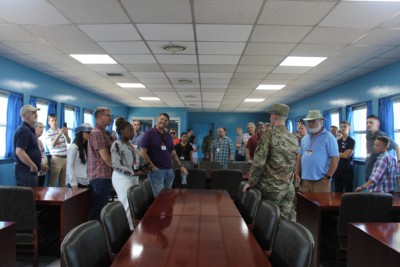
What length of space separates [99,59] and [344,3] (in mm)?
3929

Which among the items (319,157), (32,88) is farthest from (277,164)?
(32,88)

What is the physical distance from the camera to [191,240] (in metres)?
1.66

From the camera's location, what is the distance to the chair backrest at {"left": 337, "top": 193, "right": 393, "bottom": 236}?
2.66m

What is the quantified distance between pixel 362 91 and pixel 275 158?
4.40 meters

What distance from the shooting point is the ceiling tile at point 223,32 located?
3.72m

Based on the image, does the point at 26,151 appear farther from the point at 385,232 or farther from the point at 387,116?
the point at 387,116

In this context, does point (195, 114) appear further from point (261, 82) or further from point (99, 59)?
point (99, 59)

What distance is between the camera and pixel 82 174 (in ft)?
13.0

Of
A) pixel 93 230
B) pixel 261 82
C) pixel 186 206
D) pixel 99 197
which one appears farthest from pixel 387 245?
pixel 261 82

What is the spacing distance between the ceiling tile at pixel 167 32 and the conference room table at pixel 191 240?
2.21 metres

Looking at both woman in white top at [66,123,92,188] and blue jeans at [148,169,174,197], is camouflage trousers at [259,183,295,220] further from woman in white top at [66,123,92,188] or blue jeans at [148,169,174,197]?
woman in white top at [66,123,92,188]

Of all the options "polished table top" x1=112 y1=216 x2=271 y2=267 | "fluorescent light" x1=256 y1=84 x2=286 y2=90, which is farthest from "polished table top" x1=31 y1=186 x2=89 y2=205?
"fluorescent light" x1=256 y1=84 x2=286 y2=90

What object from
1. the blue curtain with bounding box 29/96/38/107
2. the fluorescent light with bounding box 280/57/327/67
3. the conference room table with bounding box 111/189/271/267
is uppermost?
the fluorescent light with bounding box 280/57/327/67

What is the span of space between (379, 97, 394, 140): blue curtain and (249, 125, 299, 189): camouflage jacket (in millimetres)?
3352
